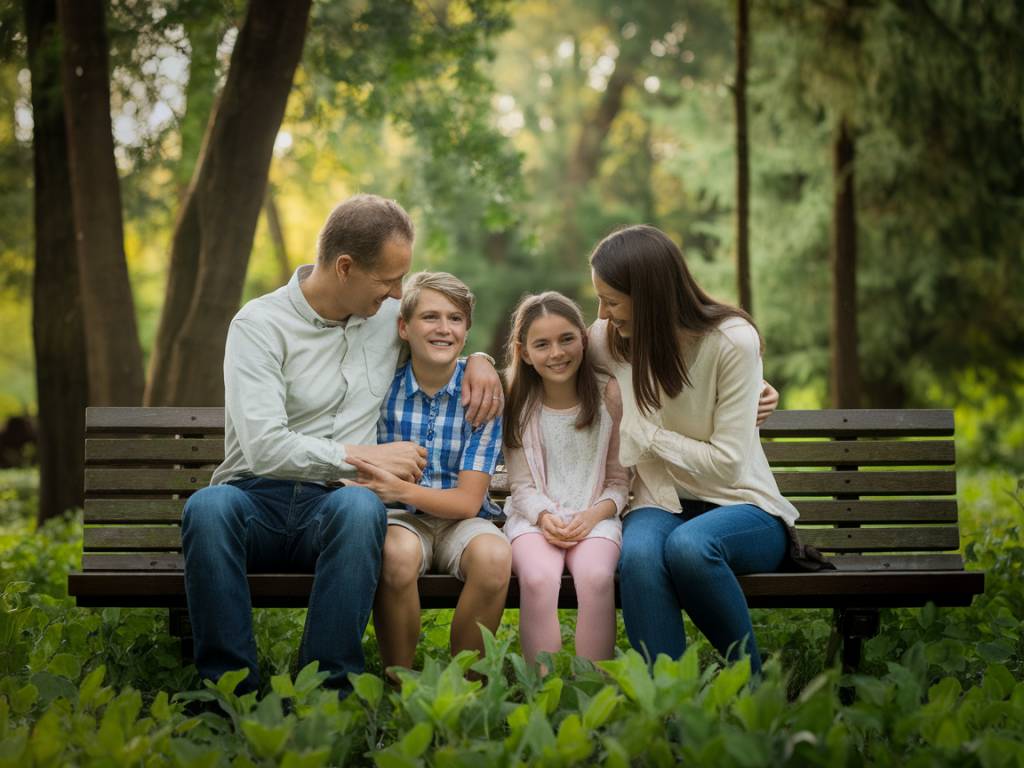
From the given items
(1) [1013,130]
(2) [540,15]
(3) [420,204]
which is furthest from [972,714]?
(2) [540,15]

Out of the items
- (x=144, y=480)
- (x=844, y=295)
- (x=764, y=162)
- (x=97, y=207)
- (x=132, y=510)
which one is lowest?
(x=132, y=510)

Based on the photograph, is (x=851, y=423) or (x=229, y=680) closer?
(x=229, y=680)

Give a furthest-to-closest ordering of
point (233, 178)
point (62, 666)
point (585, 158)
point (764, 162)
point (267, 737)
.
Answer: point (585, 158), point (764, 162), point (233, 178), point (62, 666), point (267, 737)

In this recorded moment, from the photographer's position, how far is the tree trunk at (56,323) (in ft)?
26.2

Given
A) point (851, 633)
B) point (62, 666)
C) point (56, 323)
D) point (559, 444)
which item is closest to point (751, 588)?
point (851, 633)

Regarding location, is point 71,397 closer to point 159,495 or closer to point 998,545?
point 159,495

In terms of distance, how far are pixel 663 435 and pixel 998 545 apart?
A: 2.44m

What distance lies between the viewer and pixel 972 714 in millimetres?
2721

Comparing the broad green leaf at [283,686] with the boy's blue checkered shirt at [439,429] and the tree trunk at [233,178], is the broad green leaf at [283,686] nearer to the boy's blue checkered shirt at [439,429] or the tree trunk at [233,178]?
the boy's blue checkered shirt at [439,429]

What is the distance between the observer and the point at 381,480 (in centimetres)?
356

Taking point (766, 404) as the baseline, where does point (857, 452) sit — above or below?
below

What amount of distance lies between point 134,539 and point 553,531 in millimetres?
1502

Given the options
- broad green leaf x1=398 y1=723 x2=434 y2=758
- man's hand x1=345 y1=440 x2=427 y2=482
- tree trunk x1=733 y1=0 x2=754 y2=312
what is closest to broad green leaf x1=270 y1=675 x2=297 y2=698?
broad green leaf x1=398 y1=723 x2=434 y2=758

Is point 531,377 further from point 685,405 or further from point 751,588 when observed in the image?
point 751,588
